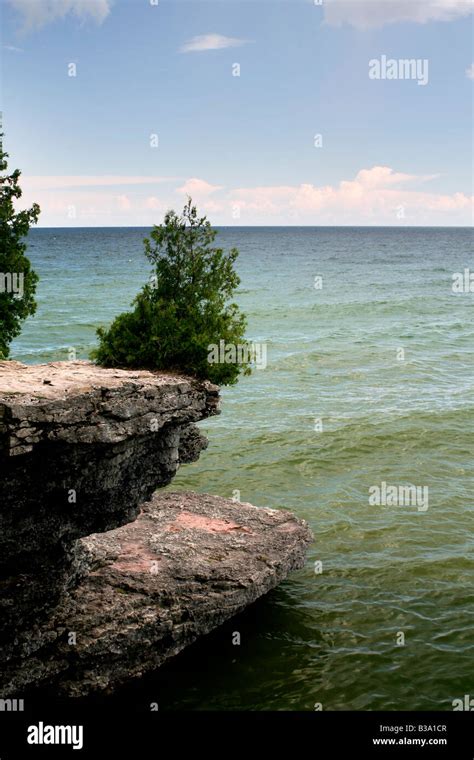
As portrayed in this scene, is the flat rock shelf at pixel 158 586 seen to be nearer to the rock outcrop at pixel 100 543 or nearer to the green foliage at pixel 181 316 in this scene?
the rock outcrop at pixel 100 543

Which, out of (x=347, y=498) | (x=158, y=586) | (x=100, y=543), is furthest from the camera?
(x=347, y=498)

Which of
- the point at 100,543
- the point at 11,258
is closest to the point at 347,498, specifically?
the point at 100,543

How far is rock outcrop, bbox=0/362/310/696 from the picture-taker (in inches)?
579

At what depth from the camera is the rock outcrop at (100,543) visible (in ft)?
48.2

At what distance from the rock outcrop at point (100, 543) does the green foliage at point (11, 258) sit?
16.2 ft

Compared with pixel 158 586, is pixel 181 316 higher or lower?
higher

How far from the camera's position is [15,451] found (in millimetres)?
13586

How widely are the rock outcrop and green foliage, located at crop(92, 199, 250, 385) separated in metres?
1.18

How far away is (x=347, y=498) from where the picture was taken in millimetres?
28844

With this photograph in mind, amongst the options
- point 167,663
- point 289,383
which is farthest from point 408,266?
point 167,663

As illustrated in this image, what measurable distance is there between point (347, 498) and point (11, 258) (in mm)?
15891

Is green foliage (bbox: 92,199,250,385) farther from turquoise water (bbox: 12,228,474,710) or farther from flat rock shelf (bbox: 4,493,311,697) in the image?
turquoise water (bbox: 12,228,474,710)

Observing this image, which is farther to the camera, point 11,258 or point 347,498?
point 347,498

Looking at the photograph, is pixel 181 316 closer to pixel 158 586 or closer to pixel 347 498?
pixel 158 586
